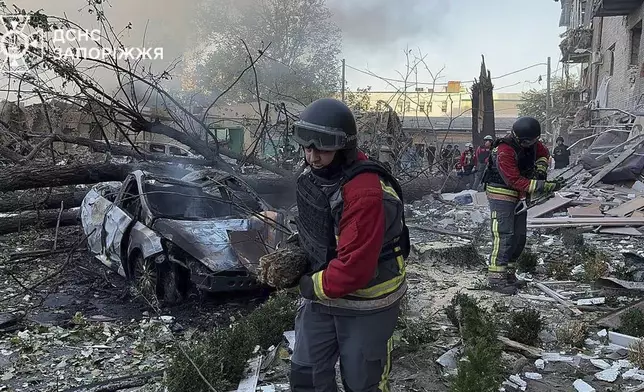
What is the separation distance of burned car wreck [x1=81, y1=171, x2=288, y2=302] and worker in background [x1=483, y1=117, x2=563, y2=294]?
214 cm

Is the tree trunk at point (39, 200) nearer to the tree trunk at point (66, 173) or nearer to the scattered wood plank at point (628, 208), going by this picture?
the tree trunk at point (66, 173)

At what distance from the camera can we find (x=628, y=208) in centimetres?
871

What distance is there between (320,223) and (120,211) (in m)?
4.23

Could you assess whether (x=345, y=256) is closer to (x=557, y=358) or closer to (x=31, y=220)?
(x=557, y=358)

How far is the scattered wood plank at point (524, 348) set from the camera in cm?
388

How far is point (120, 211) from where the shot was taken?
615 cm

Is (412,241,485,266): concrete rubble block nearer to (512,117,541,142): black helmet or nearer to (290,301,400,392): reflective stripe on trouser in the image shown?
(512,117,541,142): black helmet

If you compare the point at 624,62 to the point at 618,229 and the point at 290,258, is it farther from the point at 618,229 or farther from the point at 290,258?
the point at 290,258

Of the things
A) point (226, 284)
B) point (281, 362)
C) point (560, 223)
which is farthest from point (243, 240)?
point (560, 223)

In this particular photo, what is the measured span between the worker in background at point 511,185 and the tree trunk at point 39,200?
575cm

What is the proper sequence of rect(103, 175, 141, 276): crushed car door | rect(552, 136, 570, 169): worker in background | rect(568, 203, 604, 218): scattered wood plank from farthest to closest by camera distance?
rect(552, 136, 570, 169): worker in background < rect(568, 203, 604, 218): scattered wood plank < rect(103, 175, 141, 276): crushed car door

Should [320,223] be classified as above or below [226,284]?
above

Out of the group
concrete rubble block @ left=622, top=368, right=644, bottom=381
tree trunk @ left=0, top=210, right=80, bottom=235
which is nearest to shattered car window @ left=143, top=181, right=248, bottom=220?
tree trunk @ left=0, top=210, right=80, bottom=235

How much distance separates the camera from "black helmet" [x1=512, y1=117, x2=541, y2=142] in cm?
525
